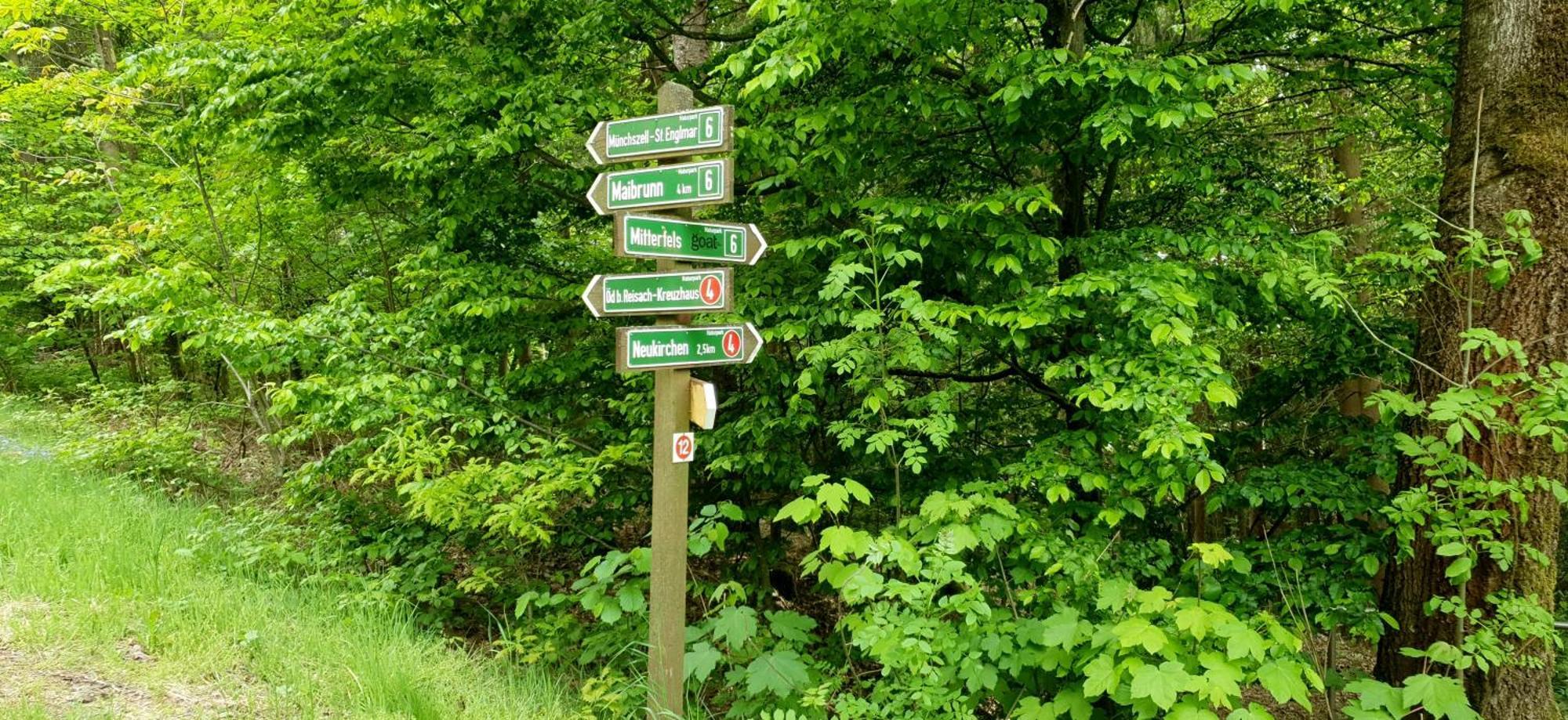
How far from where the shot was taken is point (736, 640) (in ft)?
11.7

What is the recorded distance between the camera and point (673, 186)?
3.33 meters

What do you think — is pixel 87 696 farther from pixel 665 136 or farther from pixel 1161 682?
pixel 1161 682

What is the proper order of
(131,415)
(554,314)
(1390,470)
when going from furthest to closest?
(131,415) → (554,314) → (1390,470)

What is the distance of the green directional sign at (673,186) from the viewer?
10.8ft

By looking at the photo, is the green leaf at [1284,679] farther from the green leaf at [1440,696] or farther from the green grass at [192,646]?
the green grass at [192,646]

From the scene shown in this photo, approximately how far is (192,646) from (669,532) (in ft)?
6.81

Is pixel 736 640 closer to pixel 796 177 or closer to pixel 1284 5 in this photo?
pixel 796 177

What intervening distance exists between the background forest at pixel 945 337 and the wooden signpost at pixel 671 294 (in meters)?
0.31

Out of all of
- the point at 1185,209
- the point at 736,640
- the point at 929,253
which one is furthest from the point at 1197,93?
the point at 736,640

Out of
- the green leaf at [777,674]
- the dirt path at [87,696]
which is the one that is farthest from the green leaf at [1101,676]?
the dirt path at [87,696]

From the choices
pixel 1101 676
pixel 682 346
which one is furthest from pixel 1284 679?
pixel 682 346

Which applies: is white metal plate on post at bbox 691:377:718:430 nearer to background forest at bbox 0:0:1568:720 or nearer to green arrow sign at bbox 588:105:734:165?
background forest at bbox 0:0:1568:720

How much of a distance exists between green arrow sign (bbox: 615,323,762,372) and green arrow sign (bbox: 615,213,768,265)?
0.30m

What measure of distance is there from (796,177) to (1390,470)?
3.32 meters
